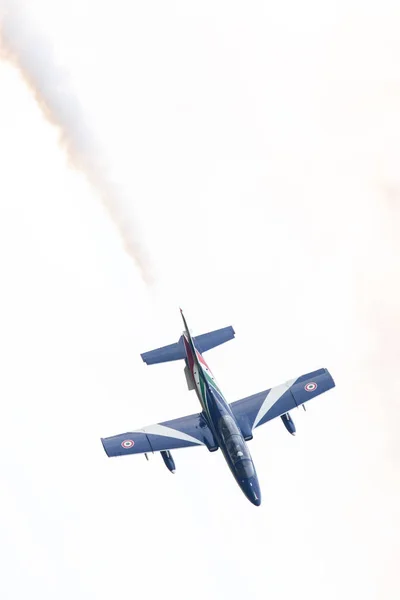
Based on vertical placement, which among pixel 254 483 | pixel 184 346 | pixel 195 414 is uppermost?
pixel 184 346

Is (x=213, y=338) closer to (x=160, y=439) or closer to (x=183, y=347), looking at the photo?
(x=183, y=347)

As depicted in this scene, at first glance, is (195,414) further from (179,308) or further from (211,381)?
(179,308)

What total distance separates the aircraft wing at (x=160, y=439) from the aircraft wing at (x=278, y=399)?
290cm

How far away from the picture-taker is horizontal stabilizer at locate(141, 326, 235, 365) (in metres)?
78.9

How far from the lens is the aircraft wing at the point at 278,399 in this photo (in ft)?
240

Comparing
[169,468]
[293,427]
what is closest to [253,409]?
[293,427]

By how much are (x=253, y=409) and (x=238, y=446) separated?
19.7 feet

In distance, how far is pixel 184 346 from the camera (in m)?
78.4

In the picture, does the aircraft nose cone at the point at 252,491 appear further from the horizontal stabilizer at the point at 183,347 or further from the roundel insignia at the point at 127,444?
the horizontal stabilizer at the point at 183,347

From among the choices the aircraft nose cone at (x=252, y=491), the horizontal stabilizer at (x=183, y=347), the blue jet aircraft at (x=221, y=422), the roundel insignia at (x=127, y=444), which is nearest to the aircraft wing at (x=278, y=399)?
the blue jet aircraft at (x=221, y=422)

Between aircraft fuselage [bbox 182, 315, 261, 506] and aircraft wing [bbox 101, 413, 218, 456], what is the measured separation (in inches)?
33.1

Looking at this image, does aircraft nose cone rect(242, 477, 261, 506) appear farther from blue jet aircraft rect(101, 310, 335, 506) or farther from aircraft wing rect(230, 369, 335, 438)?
aircraft wing rect(230, 369, 335, 438)

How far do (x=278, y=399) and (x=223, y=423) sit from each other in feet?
19.9

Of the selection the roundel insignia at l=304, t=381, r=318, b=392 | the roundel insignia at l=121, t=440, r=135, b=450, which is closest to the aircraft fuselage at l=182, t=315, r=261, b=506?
the roundel insignia at l=121, t=440, r=135, b=450
